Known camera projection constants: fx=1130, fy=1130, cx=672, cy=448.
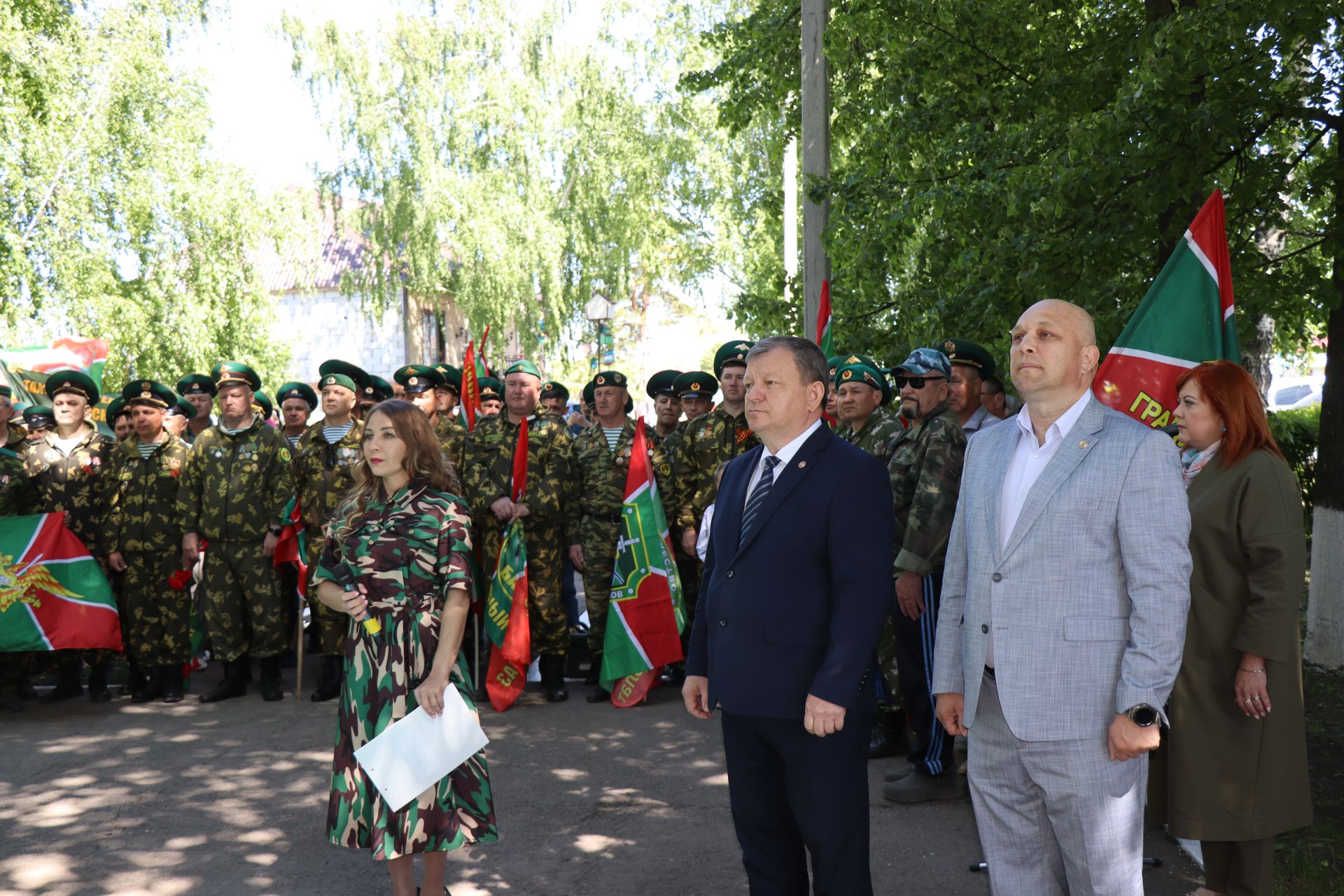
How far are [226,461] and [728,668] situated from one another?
5.70m

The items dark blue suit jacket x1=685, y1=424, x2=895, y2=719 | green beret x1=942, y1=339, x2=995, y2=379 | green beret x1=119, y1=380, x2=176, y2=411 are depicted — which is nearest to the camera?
dark blue suit jacket x1=685, y1=424, x2=895, y2=719

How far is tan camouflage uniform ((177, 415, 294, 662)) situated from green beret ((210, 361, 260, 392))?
349 millimetres

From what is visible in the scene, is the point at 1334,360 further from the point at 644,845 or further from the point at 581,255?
the point at 581,255

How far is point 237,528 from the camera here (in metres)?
7.92

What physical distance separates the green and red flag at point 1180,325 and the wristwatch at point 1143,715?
7.86ft

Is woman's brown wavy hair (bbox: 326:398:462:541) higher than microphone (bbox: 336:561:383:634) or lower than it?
higher

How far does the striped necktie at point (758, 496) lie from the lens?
343cm

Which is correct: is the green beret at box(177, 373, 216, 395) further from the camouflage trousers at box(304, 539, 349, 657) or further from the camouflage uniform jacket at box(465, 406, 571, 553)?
the camouflage uniform jacket at box(465, 406, 571, 553)

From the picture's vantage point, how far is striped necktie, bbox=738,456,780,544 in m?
3.43

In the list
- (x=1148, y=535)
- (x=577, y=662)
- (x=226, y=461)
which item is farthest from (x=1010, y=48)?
(x=1148, y=535)

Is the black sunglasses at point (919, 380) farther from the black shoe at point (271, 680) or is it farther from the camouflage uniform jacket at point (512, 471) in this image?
the black shoe at point (271, 680)

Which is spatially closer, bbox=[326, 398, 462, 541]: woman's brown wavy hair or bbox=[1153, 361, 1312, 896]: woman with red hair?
bbox=[1153, 361, 1312, 896]: woman with red hair

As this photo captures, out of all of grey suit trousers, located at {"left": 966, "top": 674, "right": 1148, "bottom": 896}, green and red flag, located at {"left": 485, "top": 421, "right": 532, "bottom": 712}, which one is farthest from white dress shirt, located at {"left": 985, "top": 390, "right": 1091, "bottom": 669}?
green and red flag, located at {"left": 485, "top": 421, "right": 532, "bottom": 712}

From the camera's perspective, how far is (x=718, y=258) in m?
30.8
